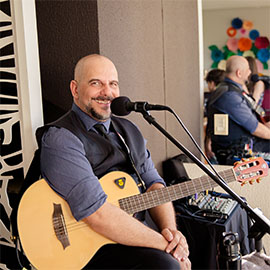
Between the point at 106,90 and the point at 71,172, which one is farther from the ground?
the point at 106,90

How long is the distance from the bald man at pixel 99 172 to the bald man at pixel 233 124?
1.45 metres

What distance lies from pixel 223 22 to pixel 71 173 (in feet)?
12.3

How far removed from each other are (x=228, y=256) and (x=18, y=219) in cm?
80

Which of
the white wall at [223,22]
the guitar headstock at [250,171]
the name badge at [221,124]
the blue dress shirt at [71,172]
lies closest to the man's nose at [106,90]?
the blue dress shirt at [71,172]

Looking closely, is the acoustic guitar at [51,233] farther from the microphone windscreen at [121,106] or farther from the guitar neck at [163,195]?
the microphone windscreen at [121,106]

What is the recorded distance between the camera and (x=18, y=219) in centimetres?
139

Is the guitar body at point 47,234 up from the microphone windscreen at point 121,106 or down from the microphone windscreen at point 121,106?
down

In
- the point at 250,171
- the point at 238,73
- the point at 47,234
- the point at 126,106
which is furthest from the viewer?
the point at 238,73

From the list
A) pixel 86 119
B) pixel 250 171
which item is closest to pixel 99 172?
pixel 86 119

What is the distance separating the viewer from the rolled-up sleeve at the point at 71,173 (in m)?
1.37

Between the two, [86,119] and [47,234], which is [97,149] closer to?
[86,119]

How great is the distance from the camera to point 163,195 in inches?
59.3

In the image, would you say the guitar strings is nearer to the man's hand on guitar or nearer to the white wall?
the man's hand on guitar

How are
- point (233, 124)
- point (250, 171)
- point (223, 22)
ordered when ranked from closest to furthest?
point (250, 171) < point (233, 124) < point (223, 22)
